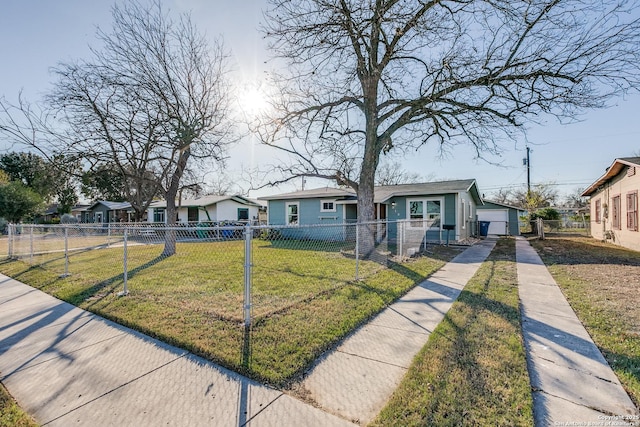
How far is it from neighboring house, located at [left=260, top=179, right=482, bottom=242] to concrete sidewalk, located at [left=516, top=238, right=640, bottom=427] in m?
7.57

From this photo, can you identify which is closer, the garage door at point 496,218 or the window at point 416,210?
the window at point 416,210

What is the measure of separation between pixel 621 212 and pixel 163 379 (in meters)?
17.6

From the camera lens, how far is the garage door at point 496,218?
22516 mm

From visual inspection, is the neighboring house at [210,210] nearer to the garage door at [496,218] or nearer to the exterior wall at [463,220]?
the exterior wall at [463,220]

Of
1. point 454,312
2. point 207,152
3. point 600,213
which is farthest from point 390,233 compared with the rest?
point 600,213

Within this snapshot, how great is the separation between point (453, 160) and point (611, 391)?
34.8 ft

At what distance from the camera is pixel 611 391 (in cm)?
243

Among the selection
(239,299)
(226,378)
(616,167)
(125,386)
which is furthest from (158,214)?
(616,167)

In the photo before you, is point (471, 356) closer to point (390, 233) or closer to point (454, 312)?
point (454, 312)

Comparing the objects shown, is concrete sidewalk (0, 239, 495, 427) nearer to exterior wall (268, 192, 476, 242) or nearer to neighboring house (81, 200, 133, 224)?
exterior wall (268, 192, 476, 242)

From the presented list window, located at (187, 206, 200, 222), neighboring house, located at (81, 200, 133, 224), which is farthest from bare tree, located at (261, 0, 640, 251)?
neighboring house, located at (81, 200, 133, 224)

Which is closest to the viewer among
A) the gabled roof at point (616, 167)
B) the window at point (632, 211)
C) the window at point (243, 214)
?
the gabled roof at point (616, 167)

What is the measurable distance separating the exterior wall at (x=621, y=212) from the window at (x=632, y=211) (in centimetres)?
16

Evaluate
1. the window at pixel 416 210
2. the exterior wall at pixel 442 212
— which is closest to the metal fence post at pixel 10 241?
the exterior wall at pixel 442 212
